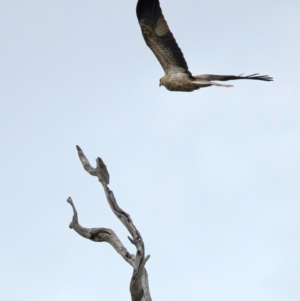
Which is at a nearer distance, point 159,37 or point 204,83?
point 204,83

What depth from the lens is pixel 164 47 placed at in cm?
1468

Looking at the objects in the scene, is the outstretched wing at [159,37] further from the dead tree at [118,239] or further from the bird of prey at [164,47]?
the dead tree at [118,239]

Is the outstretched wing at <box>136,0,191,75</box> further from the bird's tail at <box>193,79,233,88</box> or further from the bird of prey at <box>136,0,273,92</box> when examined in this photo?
the bird's tail at <box>193,79,233,88</box>

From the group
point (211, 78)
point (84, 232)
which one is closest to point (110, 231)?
point (84, 232)

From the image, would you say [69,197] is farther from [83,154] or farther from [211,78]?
[211,78]

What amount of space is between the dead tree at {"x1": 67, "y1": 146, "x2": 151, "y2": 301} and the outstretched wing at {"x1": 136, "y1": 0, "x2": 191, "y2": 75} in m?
2.73

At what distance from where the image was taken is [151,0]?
1495cm

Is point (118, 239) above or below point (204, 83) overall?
below

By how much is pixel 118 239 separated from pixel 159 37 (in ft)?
Answer: 11.7

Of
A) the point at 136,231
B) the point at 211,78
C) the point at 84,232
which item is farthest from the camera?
the point at 211,78

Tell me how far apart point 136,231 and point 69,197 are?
121 centimetres

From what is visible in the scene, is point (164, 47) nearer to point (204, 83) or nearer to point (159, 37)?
point (159, 37)

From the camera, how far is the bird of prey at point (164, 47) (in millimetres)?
14367

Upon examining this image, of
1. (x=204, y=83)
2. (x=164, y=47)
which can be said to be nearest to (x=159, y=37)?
(x=164, y=47)
